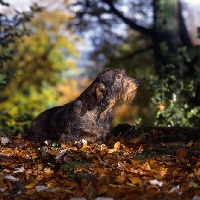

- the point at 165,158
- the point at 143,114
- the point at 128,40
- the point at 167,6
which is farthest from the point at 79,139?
the point at 128,40

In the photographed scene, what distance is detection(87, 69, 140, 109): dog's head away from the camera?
14.5ft


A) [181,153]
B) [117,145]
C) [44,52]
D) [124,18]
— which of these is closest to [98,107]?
[117,145]

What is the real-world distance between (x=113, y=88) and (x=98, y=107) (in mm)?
253

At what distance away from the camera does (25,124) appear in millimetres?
7488

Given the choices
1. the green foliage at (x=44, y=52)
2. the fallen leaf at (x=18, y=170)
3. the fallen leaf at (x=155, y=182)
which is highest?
the green foliage at (x=44, y=52)

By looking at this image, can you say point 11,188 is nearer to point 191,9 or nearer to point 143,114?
point 143,114

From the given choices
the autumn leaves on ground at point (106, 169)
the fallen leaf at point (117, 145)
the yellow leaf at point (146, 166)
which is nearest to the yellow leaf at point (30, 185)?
the autumn leaves on ground at point (106, 169)

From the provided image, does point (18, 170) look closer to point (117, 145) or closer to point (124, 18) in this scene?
point (117, 145)

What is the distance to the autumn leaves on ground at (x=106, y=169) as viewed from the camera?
3094mm

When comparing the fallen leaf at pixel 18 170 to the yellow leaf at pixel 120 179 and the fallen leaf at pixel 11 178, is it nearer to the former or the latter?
the fallen leaf at pixel 11 178

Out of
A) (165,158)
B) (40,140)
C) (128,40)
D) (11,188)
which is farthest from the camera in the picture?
(128,40)

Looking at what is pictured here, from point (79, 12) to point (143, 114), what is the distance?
155 inches

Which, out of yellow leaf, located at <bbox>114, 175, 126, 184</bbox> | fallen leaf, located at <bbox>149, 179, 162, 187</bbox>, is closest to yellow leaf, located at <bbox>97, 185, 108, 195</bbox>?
yellow leaf, located at <bbox>114, 175, 126, 184</bbox>

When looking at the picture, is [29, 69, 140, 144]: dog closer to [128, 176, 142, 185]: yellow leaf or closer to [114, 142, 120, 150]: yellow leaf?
[114, 142, 120, 150]: yellow leaf
